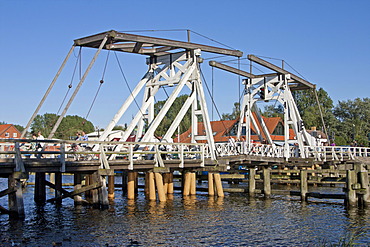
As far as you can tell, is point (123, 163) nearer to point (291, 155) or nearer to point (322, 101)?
point (291, 155)

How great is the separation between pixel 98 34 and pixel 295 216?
38.3 feet

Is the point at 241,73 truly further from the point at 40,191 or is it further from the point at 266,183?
the point at 40,191

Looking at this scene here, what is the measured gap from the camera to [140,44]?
24828 millimetres

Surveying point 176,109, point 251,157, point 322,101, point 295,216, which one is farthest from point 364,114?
point 295,216

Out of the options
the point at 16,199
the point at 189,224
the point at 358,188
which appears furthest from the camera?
the point at 358,188

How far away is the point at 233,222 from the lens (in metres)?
18.7

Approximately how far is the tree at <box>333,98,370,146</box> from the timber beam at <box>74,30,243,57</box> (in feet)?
210

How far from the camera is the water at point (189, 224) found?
15.2m

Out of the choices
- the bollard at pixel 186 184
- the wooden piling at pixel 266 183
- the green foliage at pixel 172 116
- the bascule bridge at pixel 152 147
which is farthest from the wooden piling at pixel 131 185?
the green foliage at pixel 172 116

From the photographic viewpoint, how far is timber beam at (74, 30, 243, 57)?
2241 cm

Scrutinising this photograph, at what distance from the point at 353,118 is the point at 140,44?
79096mm

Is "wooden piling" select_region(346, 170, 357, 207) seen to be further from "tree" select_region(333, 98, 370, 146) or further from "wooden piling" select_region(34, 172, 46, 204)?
"tree" select_region(333, 98, 370, 146)

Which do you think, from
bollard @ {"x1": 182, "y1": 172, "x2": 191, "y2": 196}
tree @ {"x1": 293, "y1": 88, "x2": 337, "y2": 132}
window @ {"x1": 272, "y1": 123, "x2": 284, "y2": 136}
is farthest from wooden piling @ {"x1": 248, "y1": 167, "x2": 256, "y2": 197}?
tree @ {"x1": 293, "y1": 88, "x2": 337, "y2": 132}

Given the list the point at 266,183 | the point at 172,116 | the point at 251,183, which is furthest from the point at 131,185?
the point at 172,116
